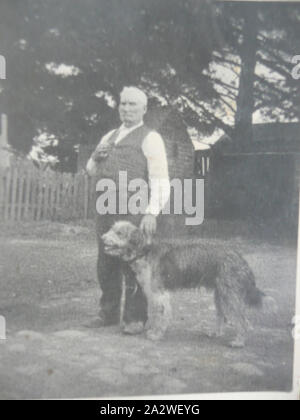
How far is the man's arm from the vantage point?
1838 millimetres

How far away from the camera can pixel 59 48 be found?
5.95 ft

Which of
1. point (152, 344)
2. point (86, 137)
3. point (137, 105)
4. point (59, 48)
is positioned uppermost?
point (59, 48)

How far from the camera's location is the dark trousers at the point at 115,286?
185cm

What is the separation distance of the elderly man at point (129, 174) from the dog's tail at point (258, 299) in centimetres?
49

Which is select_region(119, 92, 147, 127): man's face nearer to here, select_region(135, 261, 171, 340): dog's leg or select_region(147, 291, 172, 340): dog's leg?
select_region(135, 261, 171, 340): dog's leg

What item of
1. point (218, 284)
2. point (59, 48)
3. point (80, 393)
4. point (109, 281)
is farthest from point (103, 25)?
point (80, 393)

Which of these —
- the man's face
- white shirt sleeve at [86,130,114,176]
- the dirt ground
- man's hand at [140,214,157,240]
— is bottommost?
the dirt ground

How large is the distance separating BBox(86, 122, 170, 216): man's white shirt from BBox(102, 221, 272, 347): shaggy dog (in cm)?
15

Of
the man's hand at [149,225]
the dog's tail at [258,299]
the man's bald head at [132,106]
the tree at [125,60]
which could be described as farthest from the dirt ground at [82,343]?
the man's bald head at [132,106]

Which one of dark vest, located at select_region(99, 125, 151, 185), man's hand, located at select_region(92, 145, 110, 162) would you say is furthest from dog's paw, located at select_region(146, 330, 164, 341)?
man's hand, located at select_region(92, 145, 110, 162)

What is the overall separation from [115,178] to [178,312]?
2.20 feet

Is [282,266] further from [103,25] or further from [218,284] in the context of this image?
[103,25]

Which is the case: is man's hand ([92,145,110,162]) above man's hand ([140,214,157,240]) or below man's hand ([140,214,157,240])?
above

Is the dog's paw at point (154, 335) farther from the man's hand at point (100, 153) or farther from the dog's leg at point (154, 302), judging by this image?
the man's hand at point (100, 153)
